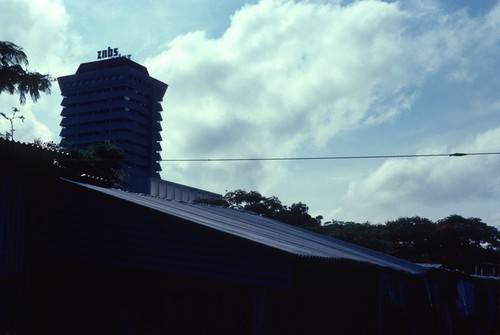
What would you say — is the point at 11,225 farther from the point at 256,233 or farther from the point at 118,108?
the point at 118,108

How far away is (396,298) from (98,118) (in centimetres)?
11939

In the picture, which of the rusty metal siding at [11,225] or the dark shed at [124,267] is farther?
the rusty metal siding at [11,225]

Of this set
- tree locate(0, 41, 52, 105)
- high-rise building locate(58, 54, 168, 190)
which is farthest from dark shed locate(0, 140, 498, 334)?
high-rise building locate(58, 54, 168, 190)

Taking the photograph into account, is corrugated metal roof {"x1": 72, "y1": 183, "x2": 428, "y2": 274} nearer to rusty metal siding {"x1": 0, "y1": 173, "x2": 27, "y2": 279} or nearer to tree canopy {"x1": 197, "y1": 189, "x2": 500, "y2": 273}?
rusty metal siding {"x1": 0, "y1": 173, "x2": 27, "y2": 279}

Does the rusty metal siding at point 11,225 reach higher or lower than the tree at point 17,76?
lower

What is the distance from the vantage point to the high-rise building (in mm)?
122438

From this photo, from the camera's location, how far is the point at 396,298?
16219 mm

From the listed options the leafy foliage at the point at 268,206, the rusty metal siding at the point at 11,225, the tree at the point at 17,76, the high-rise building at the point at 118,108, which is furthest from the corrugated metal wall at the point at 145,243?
the high-rise building at the point at 118,108

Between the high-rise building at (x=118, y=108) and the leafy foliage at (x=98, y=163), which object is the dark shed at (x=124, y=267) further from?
the high-rise building at (x=118, y=108)

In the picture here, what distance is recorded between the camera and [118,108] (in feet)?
409

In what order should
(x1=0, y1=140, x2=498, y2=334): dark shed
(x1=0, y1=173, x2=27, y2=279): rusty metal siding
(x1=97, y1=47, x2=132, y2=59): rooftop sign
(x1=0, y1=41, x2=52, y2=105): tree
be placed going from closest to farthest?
(x1=0, y1=140, x2=498, y2=334): dark shed < (x1=0, y1=173, x2=27, y2=279): rusty metal siding < (x1=0, y1=41, x2=52, y2=105): tree < (x1=97, y1=47, x2=132, y2=59): rooftop sign

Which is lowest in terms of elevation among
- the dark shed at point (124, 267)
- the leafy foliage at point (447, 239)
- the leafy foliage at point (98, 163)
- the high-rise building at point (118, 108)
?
the dark shed at point (124, 267)

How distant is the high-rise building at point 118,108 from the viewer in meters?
122

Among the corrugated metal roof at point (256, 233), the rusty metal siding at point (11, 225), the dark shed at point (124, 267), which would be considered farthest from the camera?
the rusty metal siding at point (11, 225)
